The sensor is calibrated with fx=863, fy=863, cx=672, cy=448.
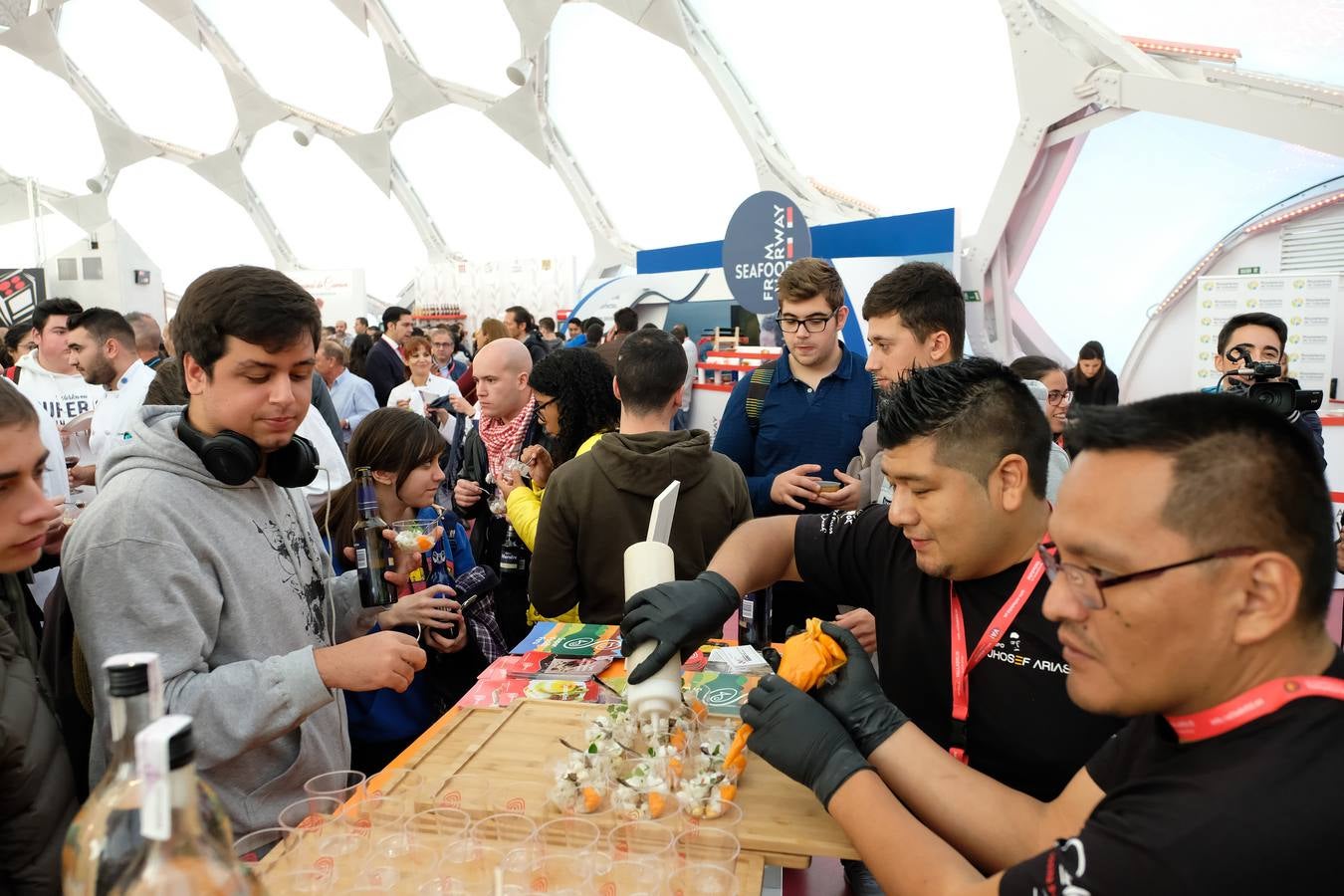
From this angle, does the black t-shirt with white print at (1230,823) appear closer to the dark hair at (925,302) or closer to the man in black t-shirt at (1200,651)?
the man in black t-shirt at (1200,651)

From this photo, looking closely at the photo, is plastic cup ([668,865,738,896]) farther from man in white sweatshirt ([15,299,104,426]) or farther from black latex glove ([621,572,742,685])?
→ man in white sweatshirt ([15,299,104,426])

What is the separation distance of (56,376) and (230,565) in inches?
175

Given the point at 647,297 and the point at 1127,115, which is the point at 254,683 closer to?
the point at 1127,115

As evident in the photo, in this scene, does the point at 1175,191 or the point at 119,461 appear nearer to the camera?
the point at 119,461

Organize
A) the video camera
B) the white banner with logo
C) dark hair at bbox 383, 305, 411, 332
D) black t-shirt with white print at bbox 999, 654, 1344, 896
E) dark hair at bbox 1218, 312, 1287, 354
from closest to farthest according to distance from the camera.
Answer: black t-shirt with white print at bbox 999, 654, 1344, 896
the video camera
dark hair at bbox 1218, 312, 1287, 354
the white banner with logo
dark hair at bbox 383, 305, 411, 332

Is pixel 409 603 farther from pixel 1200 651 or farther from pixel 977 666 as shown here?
pixel 1200 651

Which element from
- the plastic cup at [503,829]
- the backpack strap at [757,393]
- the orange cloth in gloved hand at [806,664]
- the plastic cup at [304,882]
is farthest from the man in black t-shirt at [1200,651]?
the backpack strap at [757,393]

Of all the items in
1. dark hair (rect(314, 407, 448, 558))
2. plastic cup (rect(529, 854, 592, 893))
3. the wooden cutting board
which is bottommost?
the wooden cutting board

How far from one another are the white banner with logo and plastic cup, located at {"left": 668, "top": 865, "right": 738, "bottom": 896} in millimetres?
7994

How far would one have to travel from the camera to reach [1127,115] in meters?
10.4

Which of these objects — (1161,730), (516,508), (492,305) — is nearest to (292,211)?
(492,305)

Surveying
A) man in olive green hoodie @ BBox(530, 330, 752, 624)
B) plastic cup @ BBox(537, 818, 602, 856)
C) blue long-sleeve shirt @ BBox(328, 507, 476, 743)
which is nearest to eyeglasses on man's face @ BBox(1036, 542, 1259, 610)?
plastic cup @ BBox(537, 818, 602, 856)

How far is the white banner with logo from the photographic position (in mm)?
7891

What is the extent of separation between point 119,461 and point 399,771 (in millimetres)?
862
